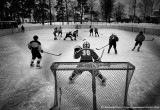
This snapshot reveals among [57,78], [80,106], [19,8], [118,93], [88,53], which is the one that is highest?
[19,8]

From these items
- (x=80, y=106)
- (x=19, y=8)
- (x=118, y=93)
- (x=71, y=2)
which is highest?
(x=71, y=2)

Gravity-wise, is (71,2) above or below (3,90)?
above

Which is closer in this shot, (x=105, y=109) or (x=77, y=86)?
(x=105, y=109)

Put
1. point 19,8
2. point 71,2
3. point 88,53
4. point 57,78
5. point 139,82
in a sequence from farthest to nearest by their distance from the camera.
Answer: point 71,2 → point 19,8 → point 139,82 → point 88,53 → point 57,78

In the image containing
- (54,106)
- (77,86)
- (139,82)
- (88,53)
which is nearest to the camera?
(54,106)

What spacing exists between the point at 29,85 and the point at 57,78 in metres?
2.11

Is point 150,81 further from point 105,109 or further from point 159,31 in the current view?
point 159,31

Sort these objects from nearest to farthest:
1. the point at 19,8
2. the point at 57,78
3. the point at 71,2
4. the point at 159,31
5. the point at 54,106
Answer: the point at 57,78
the point at 54,106
the point at 159,31
the point at 19,8
the point at 71,2

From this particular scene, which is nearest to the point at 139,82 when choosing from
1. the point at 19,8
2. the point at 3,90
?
the point at 3,90

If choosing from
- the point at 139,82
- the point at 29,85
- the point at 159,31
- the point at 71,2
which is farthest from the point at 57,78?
the point at 71,2

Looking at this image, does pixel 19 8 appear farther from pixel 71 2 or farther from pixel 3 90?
pixel 3 90

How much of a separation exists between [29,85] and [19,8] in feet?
176

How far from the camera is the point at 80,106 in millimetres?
3891

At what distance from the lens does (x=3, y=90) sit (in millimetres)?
4883
